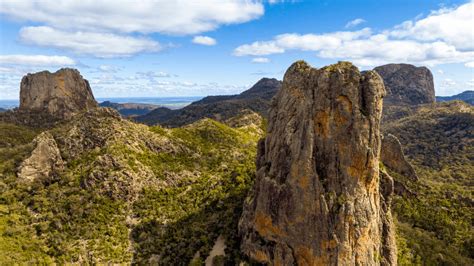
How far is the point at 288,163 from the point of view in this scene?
4822 cm

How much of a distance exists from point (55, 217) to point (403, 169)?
3295 inches

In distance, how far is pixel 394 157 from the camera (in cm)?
8681

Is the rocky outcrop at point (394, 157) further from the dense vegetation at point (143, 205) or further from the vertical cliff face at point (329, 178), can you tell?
the vertical cliff face at point (329, 178)

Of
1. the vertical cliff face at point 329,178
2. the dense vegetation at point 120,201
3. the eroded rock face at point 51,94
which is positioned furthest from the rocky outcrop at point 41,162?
the eroded rock face at point 51,94

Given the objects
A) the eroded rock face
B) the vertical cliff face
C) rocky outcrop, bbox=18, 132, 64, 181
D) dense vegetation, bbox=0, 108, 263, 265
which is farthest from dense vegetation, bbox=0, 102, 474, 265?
the eroded rock face

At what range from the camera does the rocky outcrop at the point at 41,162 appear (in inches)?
2603

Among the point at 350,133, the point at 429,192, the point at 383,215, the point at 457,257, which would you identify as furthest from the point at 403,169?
the point at 350,133

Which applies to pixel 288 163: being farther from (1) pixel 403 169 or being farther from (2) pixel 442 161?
(2) pixel 442 161

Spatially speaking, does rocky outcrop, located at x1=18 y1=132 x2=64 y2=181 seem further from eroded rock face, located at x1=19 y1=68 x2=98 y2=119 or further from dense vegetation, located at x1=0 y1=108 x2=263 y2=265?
eroded rock face, located at x1=19 y1=68 x2=98 y2=119

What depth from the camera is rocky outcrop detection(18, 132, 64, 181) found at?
66.1 metres

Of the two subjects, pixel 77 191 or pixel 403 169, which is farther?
pixel 403 169

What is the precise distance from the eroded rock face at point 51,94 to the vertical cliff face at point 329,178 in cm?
12378

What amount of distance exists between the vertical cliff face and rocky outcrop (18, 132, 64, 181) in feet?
156

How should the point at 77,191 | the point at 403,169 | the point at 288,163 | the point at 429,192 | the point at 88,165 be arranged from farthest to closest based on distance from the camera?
1. the point at 403,169
2. the point at 429,192
3. the point at 88,165
4. the point at 77,191
5. the point at 288,163
